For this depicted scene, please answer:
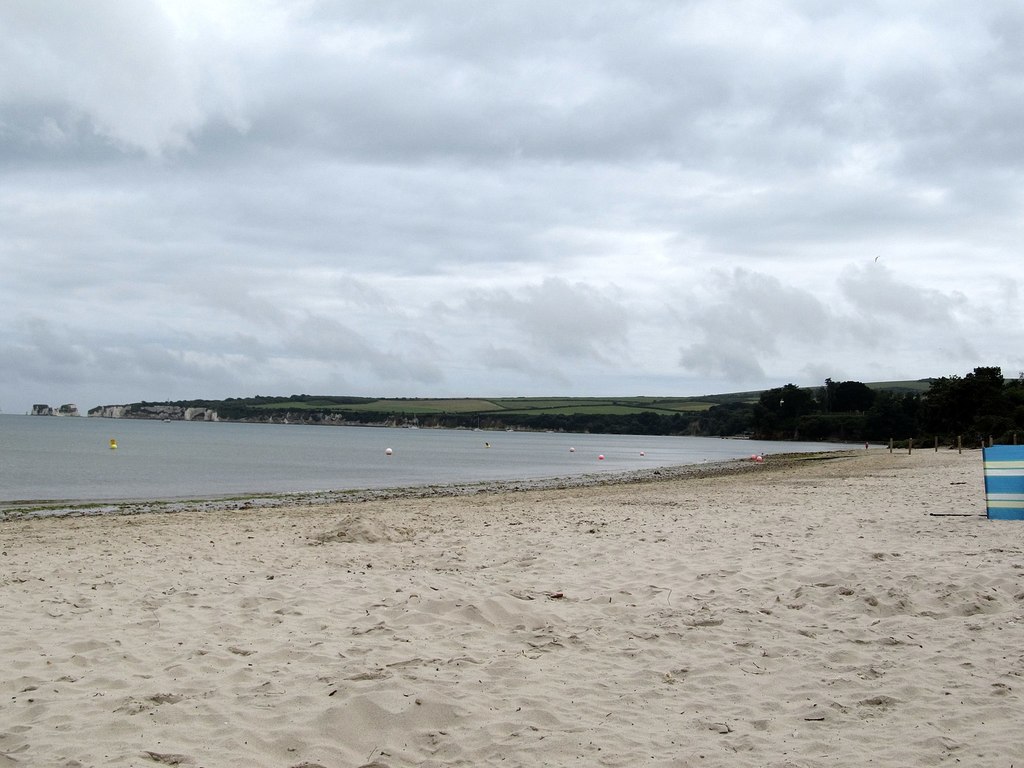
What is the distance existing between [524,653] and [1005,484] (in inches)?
410

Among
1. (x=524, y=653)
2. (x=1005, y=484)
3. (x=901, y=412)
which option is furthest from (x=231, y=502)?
(x=901, y=412)

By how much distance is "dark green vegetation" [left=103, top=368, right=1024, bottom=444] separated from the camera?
70312 mm

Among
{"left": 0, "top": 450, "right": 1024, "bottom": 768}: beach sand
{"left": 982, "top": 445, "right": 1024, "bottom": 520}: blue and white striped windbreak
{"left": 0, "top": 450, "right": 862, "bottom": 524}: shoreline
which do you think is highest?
{"left": 982, "top": 445, "right": 1024, "bottom": 520}: blue and white striped windbreak

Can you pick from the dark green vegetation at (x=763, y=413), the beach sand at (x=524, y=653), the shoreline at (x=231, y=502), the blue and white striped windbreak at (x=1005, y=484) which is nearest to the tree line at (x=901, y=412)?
the dark green vegetation at (x=763, y=413)

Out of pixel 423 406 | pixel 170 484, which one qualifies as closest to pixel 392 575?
pixel 170 484

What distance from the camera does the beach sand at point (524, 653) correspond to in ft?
14.8

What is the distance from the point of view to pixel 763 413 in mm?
148000

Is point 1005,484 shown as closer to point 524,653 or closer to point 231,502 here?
point 524,653

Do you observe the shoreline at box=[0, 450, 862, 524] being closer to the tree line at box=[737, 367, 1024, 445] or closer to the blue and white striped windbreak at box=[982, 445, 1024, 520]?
the blue and white striped windbreak at box=[982, 445, 1024, 520]

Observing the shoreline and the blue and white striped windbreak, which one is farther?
the shoreline

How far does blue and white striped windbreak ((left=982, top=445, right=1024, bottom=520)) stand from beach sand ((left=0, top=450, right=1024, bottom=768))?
4.36 ft

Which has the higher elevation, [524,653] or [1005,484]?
[1005,484]

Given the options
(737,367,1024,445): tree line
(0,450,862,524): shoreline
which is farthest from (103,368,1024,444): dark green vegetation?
(0,450,862,524): shoreline

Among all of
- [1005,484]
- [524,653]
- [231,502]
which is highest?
[1005,484]
